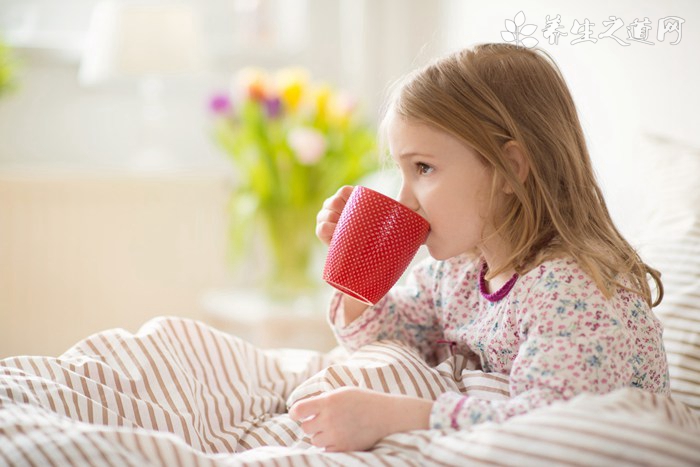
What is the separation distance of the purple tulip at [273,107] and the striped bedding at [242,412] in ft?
3.85

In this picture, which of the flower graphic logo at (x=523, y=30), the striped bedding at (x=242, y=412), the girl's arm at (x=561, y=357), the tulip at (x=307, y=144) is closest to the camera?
the striped bedding at (x=242, y=412)

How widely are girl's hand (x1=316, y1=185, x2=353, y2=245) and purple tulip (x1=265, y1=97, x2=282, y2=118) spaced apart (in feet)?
4.09

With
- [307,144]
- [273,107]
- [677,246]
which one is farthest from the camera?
[273,107]

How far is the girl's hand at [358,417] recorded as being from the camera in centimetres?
88

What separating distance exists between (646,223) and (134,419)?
860mm

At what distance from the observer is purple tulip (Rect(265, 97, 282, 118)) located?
7.86ft

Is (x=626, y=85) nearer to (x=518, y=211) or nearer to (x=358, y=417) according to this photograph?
(x=518, y=211)

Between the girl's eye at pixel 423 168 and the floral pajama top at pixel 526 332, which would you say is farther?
the girl's eye at pixel 423 168

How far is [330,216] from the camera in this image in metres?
1.18

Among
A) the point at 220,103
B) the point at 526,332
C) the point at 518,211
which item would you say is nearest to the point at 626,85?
the point at 518,211

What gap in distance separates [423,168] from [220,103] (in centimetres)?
149

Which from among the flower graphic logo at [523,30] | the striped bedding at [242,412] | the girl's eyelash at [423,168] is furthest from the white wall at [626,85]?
the striped bedding at [242,412]

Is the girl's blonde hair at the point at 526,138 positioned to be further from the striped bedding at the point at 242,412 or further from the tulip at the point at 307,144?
the tulip at the point at 307,144

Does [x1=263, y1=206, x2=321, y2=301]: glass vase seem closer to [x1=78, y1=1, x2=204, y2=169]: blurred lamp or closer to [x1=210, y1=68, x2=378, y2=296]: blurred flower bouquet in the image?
[x1=210, y1=68, x2=378, y2=296]: blurred flower bouquet
